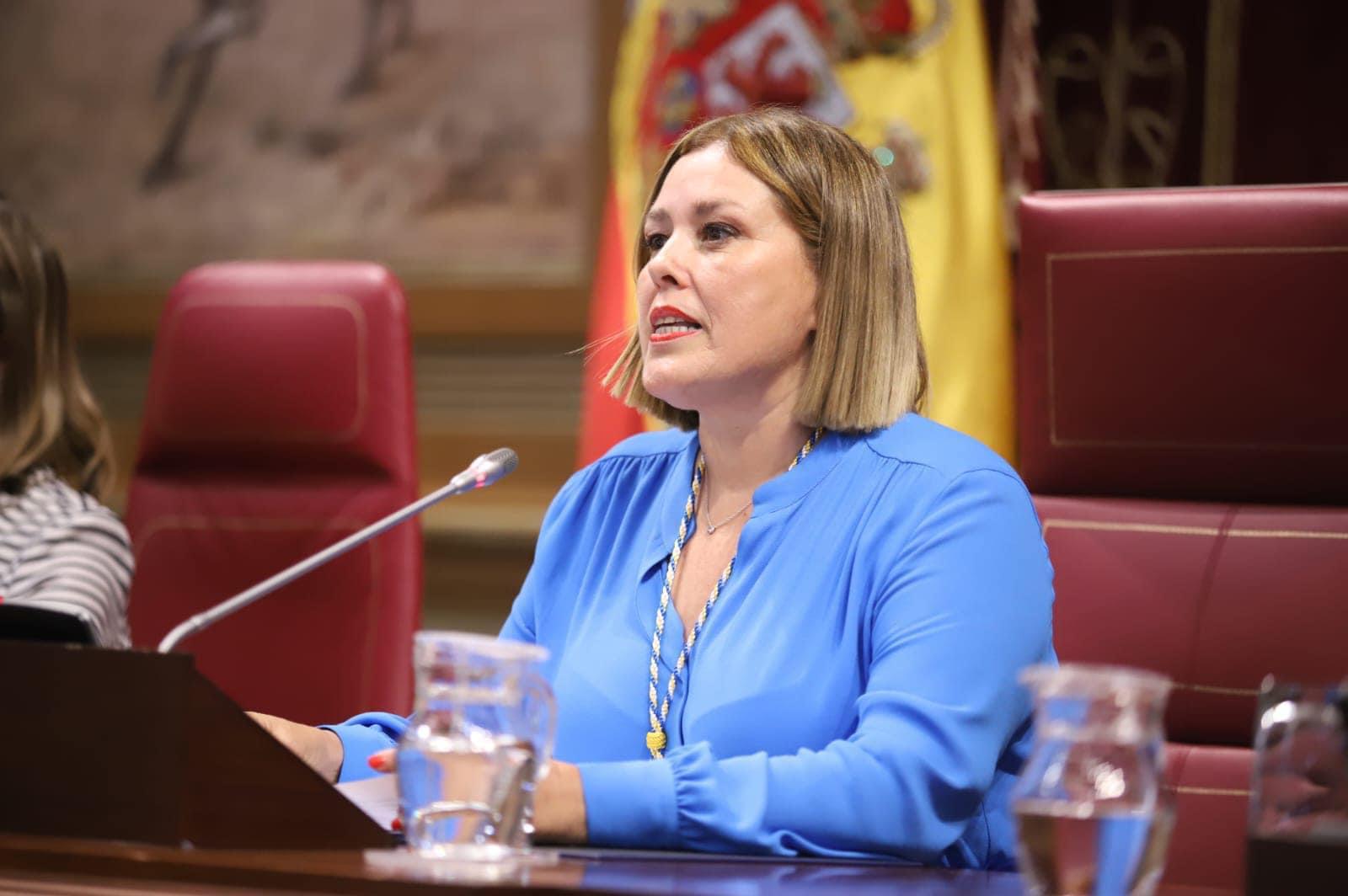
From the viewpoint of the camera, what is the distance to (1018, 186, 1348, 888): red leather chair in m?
1.65

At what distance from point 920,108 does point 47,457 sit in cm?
139

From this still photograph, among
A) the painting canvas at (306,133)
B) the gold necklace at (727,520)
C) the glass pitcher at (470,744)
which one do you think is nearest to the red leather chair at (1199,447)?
the gold necklace at (727,520)

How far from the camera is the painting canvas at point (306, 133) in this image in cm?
361

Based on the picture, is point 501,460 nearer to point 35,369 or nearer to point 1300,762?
point 1300,762

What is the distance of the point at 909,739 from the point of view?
48.8 inches

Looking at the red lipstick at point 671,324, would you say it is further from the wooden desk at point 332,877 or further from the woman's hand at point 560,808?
the wooden desk at point 332,877

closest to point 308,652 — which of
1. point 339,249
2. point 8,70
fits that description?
point 339,249

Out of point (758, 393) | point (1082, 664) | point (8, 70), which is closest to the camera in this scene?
point (758, 393)

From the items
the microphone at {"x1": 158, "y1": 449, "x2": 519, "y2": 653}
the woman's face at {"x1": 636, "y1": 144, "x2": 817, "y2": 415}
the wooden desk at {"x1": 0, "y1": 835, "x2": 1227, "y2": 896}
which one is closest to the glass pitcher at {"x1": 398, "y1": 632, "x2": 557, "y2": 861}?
the wooden desk at {"x1": 0, "y1": 835, "x2": 1227, "y2": 896}

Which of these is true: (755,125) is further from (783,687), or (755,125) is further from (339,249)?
(339,249)

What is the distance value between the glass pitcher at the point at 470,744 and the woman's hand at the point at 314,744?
0.38 m

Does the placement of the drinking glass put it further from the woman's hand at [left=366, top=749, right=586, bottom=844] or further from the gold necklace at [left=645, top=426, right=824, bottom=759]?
the gold necklace at [left=645, top=426, right=824, bottom=759]

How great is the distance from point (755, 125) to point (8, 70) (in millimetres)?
3067

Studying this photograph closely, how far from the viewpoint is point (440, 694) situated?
96cm
